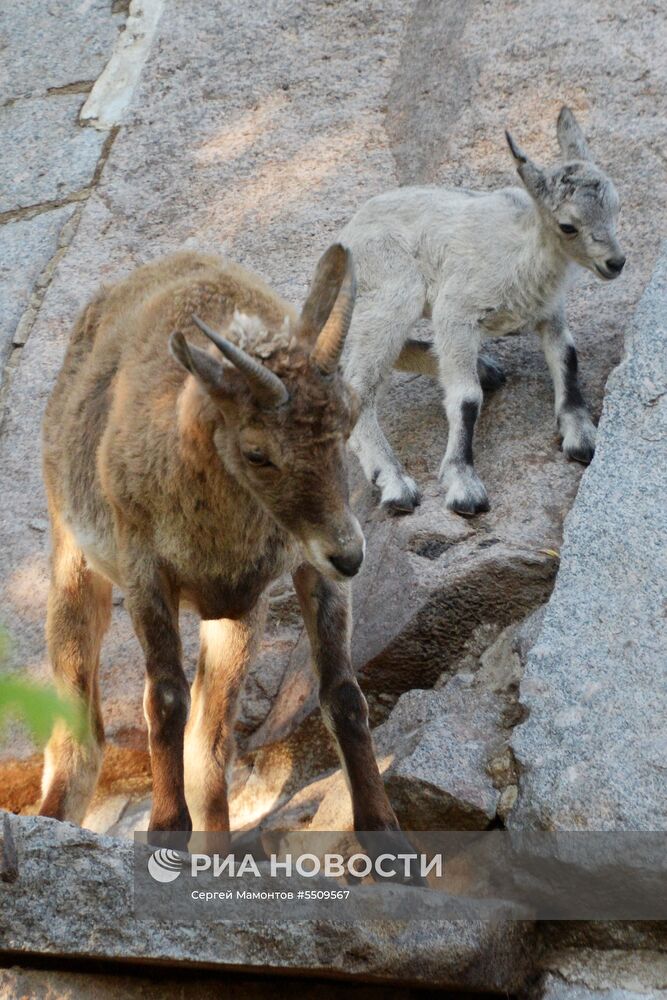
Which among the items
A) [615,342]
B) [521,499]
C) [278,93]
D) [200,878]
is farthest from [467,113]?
[200,878]

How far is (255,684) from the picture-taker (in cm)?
601

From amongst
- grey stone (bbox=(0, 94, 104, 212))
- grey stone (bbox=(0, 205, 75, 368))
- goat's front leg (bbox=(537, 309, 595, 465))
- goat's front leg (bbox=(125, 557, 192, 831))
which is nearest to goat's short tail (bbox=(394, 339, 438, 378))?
goat's front leg (bbox=(537, 309, 595, 465))

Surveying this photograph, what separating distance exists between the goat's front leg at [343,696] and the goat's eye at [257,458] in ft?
2.36

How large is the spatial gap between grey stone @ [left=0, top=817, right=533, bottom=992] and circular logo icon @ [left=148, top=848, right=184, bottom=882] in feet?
0.25

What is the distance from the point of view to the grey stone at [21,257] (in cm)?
781

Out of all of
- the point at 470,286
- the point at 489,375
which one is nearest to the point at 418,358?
the point at 489,375

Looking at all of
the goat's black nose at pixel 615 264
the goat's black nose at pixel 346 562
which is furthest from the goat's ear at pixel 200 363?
the goat's black nose at pixel 615 264

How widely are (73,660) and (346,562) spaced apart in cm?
172

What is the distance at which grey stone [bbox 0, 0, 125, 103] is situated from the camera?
9609 mm

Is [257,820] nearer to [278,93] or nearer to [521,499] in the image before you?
[521,499]

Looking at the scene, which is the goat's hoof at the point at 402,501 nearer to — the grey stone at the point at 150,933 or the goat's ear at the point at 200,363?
the goat's ear at the point at 200,363

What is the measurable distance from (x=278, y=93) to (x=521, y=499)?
4.32m

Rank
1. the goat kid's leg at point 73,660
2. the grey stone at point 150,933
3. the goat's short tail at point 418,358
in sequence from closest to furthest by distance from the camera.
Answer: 1. the grey stone at point 150,933
2. the goat kid's leg at point 73,660
3. the goat's short tail at point 418,358

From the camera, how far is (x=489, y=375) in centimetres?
650
